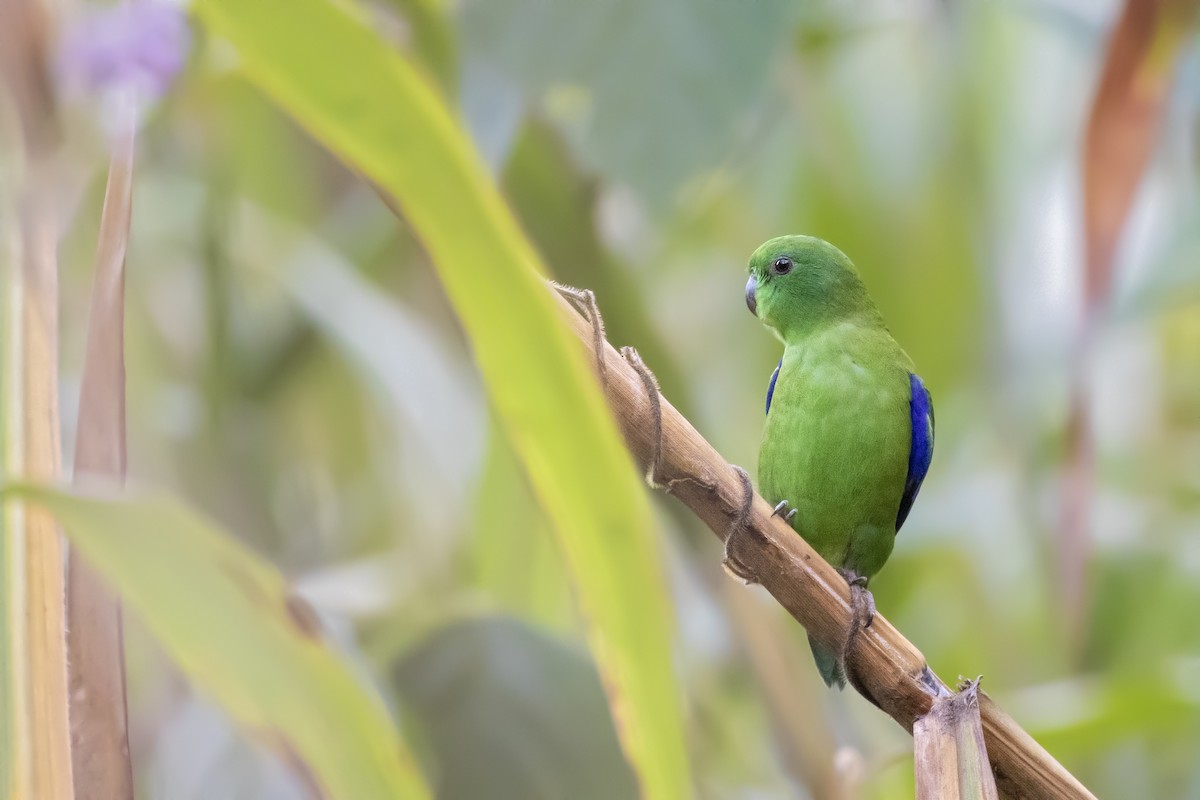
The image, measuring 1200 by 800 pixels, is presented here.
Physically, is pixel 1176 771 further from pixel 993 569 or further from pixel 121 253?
pixel 121 253

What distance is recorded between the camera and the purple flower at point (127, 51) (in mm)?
708

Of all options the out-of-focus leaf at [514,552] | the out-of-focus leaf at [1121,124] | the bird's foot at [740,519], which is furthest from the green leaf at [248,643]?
the out-of-focus leaf at [1121,124]

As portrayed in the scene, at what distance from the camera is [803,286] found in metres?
0.75

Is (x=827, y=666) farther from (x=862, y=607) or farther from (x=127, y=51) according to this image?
(x=127, y=51)

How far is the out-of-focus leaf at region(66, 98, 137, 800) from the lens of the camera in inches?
19.5

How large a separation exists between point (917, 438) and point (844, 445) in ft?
0.17

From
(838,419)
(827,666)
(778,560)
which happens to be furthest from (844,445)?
(778,560)

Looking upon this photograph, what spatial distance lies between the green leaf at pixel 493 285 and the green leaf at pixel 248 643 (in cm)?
13

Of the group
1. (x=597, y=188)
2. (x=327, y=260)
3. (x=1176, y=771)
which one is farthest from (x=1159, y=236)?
(x=327, y=260)

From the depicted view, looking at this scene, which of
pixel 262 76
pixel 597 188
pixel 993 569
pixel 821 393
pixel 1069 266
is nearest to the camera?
pixel 262 76

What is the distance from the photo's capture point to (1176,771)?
1178 mm

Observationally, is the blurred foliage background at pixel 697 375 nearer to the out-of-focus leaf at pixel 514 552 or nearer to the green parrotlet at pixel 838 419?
the out-of-focus leaf at pixel 514 552

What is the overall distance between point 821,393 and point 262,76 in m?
0.45

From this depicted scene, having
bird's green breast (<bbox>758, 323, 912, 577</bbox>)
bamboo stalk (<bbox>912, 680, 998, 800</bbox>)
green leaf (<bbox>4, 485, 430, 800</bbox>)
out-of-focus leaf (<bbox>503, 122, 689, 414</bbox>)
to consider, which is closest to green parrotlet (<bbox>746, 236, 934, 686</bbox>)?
bird's green breast (<bbox>758, 323, 912, 577</bbox>)
